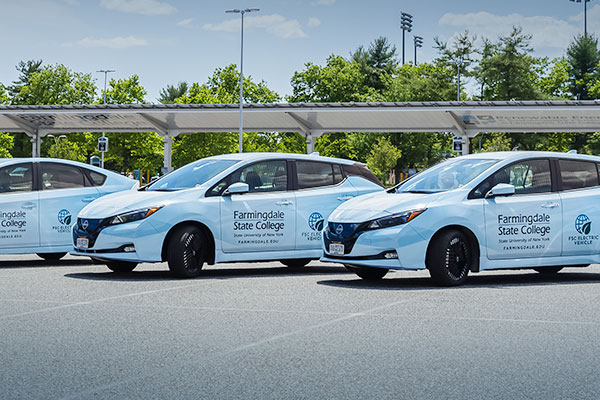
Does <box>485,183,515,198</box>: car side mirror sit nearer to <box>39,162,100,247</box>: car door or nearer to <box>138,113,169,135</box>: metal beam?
<box>39,162,100,247</box>: car door

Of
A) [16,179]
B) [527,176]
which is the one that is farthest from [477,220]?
[16,179]

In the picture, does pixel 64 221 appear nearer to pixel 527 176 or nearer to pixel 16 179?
pixel 16 179

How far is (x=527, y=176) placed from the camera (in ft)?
38.3

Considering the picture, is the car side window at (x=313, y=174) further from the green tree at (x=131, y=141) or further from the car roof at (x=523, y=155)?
the green tree at (x=131, y=141)

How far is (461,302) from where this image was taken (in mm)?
9609

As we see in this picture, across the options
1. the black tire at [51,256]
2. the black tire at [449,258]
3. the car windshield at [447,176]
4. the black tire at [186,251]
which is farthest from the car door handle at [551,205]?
the black tire at [51,256]

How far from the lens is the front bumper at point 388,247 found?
10.6 m

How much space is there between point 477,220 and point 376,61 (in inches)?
3600

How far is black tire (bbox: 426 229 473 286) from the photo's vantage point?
10.7 metres

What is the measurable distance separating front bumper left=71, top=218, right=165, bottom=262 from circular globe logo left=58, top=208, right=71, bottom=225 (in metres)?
1.94

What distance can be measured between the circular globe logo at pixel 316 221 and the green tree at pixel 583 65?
3065 inches

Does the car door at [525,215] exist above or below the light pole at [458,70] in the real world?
below

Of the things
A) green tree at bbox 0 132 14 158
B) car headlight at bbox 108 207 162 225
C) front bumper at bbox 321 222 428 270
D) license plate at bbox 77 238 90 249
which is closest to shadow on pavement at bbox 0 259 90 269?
license plate at bbox 77 238 90 249

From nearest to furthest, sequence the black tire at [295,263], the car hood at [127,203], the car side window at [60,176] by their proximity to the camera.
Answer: the car hood at [127,203] < the car side window at [60,176] < the black tire at [295,263]
